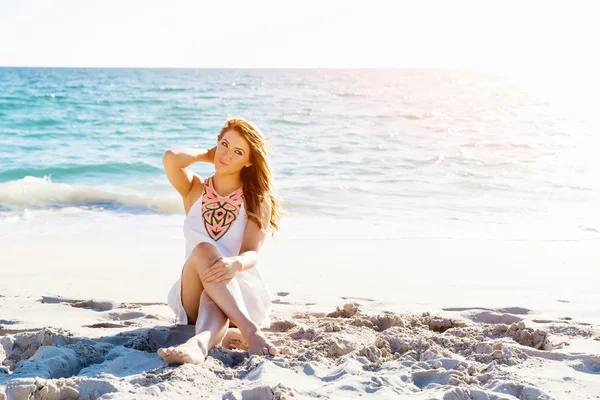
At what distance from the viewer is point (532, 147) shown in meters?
16.0

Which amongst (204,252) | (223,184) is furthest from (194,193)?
(204,252)

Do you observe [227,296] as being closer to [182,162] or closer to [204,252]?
[204,252]

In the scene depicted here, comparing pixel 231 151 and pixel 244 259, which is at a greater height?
pixel 231 151

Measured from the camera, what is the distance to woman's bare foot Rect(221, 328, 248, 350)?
384 centimetres

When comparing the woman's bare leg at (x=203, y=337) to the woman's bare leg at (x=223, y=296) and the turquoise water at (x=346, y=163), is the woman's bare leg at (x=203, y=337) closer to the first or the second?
the woman's bare leg at (x=223, y=296)

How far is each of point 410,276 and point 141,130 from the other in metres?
14.5

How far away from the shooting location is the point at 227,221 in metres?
4.08

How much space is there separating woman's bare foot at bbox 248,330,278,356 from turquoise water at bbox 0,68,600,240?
13.8 feet

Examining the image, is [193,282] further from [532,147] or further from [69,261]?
[532,147]

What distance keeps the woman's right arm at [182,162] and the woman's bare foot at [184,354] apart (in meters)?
1.12

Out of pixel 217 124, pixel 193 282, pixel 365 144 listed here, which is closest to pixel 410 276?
pixel 193 282

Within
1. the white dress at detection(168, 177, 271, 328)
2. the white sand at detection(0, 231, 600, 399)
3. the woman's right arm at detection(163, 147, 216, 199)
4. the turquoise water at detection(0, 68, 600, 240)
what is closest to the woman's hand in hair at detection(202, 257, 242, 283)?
the white dress at detection(168, 177, 271, 328)

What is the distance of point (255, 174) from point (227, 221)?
0.35 metres

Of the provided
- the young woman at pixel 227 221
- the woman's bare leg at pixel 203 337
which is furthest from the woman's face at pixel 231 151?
the woman's bare leg at pixel 203 337
